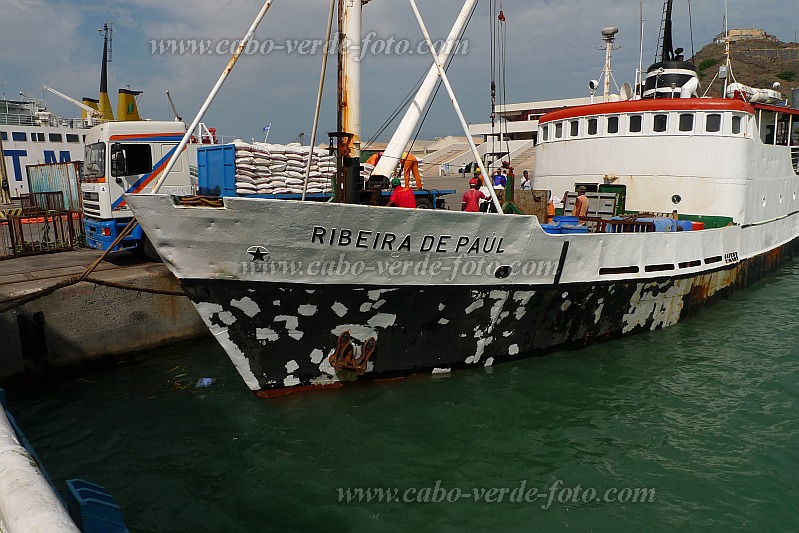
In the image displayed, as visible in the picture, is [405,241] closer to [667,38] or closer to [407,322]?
[407,322]

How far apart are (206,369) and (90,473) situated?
307 centimetres

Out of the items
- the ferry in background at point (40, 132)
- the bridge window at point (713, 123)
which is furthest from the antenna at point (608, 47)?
the ferry in background at point (40, 132)

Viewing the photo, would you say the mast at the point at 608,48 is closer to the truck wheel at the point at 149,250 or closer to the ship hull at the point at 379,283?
the ship hull at the point at 379,283

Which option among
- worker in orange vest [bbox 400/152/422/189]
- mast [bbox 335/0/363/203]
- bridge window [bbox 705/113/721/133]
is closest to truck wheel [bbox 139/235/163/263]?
mast [bbox 335/0/363/203]

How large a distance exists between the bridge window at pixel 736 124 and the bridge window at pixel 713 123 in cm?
31

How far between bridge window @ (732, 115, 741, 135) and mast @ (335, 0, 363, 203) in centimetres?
813

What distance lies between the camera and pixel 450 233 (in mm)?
7191

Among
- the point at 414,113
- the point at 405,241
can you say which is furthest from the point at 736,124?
the point at 405,241

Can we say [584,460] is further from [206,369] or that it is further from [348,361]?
[206,369]

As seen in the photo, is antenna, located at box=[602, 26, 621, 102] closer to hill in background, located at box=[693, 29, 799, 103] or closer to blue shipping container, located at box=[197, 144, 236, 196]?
blue shipping container, located at box=[197, 144, 236, 196]

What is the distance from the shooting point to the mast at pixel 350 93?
7637 mm

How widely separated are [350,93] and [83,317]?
5.99 metres

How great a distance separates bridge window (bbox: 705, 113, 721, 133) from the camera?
37.5 feet

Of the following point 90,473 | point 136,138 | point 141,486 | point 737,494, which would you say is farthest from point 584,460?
point 136,138
